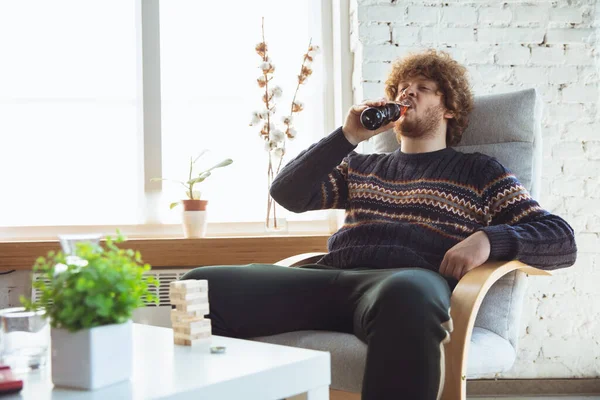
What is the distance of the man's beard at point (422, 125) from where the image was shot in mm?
2143

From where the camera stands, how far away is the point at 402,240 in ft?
6.46

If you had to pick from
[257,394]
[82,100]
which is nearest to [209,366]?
[257,394]

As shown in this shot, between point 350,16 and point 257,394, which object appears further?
point 350,16

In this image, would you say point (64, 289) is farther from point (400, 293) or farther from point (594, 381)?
point (594, 381)

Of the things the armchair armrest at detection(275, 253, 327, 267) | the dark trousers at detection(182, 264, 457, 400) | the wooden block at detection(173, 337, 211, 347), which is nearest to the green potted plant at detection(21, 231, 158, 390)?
the wooden block at detection(173, 337, 211, 347)

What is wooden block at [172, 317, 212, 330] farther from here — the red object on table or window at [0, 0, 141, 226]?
window at [0, 0, 141, 226]

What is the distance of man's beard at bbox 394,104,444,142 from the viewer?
214cm

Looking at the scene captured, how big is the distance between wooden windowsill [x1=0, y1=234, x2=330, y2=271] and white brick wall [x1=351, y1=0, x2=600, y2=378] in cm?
60

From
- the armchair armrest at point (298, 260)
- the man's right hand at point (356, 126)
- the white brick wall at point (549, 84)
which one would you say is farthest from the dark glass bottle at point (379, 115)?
the white brick wall at point (549, 84)

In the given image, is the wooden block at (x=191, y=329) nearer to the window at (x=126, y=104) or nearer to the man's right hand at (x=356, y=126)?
the man's right hand at (x=356, y=126)

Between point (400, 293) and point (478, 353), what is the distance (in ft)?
1.16

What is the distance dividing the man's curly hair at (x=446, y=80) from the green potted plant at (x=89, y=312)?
4.55ft

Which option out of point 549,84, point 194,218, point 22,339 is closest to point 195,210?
point 194,218

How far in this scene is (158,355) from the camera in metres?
1.20
